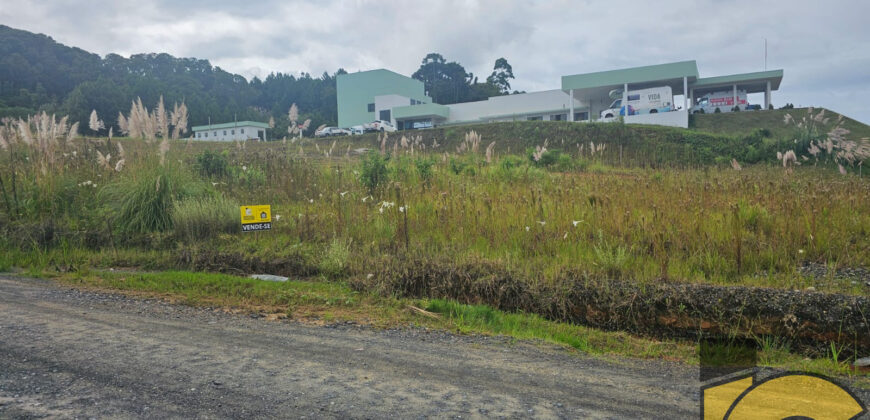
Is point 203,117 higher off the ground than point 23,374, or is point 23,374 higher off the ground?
point 203,117

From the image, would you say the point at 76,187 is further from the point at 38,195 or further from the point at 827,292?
the point at 827,292

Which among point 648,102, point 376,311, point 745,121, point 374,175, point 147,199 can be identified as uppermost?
point 648,102

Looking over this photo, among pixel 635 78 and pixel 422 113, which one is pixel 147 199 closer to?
pixel 635 78

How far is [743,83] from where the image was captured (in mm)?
43219

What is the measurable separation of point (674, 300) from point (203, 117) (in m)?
68.2

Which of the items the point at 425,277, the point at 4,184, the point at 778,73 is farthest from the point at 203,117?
the point at 425,277

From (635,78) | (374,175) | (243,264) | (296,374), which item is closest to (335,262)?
(243,264)

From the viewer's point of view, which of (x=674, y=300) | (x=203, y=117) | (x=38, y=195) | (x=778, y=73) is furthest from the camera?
(x=203, y=117)

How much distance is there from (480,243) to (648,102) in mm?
36239

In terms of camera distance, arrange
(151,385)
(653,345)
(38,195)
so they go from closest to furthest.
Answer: (151,385)
(653,345)
(38,195)

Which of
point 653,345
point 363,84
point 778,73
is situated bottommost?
point 653,345

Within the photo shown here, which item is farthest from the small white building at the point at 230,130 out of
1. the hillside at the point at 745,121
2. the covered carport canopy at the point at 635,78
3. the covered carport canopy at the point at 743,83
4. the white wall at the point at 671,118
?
the covered carport canopy at the point at 743,83

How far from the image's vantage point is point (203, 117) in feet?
213

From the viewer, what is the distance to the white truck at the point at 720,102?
41.5 metres
